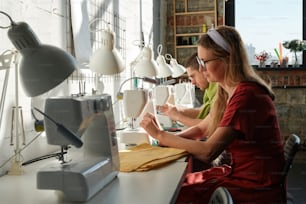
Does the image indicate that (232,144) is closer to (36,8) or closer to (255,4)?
(36,8)

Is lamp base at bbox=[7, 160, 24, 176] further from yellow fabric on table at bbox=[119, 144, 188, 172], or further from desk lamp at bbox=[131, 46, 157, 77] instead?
desk lamp at bbox=[131, 46, 157, 77]

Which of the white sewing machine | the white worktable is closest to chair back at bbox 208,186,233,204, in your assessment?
the white worktable

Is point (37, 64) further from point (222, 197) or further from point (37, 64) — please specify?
point (222, 197)

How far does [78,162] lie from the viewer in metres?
1.03

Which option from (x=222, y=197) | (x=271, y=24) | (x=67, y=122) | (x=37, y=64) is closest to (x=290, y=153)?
(x=222, y=197)

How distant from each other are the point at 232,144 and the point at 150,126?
0.33 m

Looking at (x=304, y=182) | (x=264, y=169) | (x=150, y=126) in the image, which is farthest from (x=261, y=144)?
(x=304, y=182)

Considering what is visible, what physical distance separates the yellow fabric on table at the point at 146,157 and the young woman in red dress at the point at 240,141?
59mm

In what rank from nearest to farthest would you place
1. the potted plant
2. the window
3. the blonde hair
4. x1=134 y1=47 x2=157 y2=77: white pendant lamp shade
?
the blonde hair
x1=134 y1=47 x2=157 y2=77: white pendant lamp shade
the potted plant
the window

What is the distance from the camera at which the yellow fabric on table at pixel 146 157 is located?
126 centimetres

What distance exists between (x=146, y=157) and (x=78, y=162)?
0.37 meters

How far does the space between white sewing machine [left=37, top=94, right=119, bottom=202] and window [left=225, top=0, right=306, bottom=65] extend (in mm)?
4093

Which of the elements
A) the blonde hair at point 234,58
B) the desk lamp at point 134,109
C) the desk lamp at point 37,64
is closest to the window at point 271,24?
the blonde hair at point 234,58

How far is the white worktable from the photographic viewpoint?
0.93 meters
